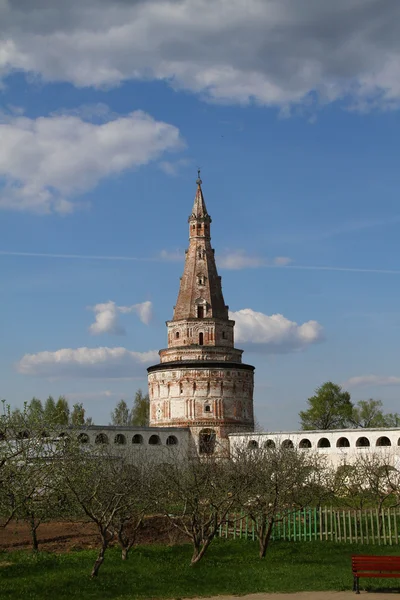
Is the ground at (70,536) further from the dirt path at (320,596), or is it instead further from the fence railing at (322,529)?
the dirt path at (320,596)

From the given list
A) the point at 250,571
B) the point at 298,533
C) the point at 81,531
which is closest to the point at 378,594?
the point at 250,571

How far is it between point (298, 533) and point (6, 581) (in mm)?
13151

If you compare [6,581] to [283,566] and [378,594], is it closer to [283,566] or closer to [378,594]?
[283,566]

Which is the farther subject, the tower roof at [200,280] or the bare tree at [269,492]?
the tower roof at [200,280]

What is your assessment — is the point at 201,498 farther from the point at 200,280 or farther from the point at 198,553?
the point at 200,280

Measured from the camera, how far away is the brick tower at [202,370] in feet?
197

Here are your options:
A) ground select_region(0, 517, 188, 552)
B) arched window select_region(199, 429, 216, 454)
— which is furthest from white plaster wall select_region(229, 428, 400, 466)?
ground select_region(0, 517, 188, 552)

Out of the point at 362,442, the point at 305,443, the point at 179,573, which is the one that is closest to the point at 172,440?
the point at 305,443

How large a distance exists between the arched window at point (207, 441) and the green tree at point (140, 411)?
2191cm

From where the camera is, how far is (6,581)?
21.8 m

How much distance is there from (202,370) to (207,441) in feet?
17.3

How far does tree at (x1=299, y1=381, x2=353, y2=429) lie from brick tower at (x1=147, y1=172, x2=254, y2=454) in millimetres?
17352

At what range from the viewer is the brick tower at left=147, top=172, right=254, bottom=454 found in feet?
197

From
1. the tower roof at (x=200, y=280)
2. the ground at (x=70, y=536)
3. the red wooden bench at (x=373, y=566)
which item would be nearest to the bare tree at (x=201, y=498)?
the ground at (x=70, y=536)
